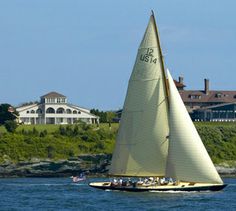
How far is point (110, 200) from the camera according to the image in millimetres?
84000

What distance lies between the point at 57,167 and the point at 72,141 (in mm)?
12124

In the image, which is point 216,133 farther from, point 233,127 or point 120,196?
point 120,196

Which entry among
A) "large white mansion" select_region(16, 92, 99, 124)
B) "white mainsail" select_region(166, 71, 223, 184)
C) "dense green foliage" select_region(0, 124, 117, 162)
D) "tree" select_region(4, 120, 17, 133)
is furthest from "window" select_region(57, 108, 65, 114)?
"white mainsail" select_region(166, 71, 223, 184)

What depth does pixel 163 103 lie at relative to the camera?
89000mm

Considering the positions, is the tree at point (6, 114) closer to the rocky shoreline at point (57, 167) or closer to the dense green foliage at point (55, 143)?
the dense green foliage at point (55, 143)

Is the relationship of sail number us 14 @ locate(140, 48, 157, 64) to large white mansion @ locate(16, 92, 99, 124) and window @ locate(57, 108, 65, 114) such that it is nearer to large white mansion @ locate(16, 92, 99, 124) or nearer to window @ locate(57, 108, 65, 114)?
large white mansion @ locate(16, 92, 99, 124)

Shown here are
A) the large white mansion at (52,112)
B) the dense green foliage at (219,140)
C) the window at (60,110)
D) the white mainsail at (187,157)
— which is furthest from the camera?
the window at (60,110)

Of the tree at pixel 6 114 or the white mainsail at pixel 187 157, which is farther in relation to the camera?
the tree at pixel 6 114

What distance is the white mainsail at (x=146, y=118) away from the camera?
289 ft

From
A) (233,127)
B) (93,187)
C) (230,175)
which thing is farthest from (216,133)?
(93,187)

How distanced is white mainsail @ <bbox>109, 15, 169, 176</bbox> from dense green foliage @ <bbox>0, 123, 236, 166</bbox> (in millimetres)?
54163

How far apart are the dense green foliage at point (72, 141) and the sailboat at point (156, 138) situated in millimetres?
54331

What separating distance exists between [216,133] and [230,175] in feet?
71.7

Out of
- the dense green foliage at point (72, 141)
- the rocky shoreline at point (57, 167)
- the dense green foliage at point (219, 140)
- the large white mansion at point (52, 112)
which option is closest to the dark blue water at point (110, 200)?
the rocky shoreline at point (57, 167)
